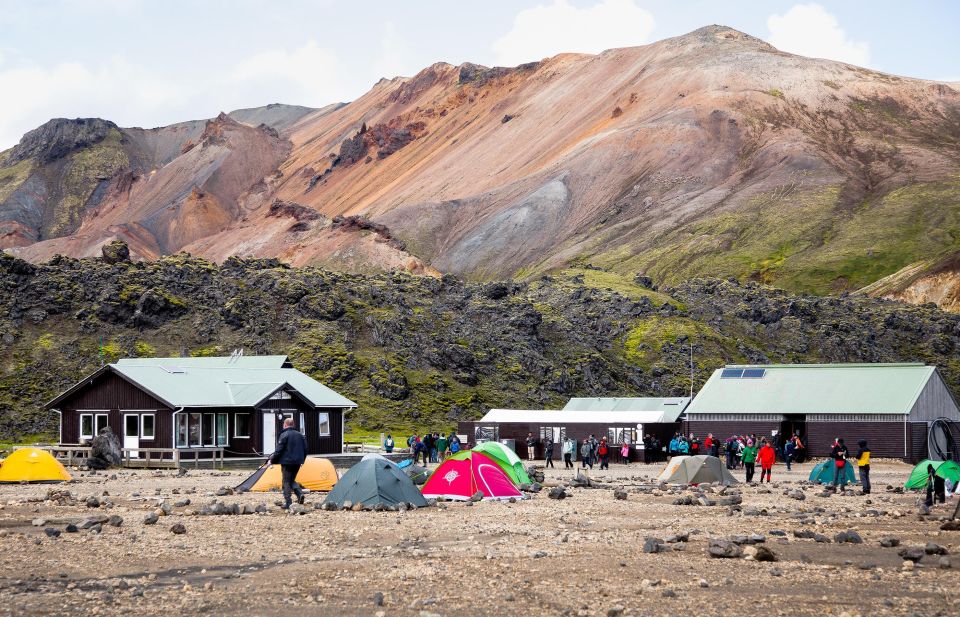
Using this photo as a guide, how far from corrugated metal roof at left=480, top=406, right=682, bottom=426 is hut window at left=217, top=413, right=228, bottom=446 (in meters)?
17.8

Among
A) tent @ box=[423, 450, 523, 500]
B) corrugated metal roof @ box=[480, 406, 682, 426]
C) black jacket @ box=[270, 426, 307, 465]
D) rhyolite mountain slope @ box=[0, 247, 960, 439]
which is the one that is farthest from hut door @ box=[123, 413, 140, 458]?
black jacket @ box=[270, 426, 307, 465]

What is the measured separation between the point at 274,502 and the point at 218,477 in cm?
1439

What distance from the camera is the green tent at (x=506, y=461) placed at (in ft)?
114

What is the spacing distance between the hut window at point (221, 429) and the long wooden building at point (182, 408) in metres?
0.05

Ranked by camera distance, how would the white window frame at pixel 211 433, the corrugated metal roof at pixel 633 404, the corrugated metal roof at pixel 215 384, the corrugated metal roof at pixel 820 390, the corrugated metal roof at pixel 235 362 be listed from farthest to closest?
1. the corrugated metal roof at pixel 633 404
2. the corrugated metal roof at pixel 235 362
3. the corrugated metal roof at pixel 820 390
4. the white window frame at pixel 211 433
5. the corrugated metal roof at pixel 215 384

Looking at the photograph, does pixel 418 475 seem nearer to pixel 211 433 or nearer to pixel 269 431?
pixel 211 433

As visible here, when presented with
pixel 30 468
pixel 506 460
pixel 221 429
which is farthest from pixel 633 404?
pixel 30 468

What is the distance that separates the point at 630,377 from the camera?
101375mm

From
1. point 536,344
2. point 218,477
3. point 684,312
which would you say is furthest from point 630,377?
point 218,477

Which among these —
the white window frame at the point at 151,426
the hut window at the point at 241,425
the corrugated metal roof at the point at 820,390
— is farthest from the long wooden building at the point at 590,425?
the white window frame at the point at 151,426

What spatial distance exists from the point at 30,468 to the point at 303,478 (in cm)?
924

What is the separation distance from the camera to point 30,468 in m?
36.0

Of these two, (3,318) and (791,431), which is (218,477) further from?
(3,318)

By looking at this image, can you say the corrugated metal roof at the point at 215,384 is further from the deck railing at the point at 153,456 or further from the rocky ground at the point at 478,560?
the rocky ground at the point at 478,560
